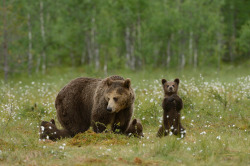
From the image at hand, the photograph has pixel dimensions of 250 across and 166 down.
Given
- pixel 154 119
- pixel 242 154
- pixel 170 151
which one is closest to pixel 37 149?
pixel 170 151

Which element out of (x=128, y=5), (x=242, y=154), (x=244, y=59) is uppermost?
(x=128, y=5)

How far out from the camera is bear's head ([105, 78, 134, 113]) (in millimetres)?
7246

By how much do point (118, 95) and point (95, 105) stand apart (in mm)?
707

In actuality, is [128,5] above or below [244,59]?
above

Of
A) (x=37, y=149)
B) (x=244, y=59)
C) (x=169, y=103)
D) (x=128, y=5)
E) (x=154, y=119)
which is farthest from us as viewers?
(x=244, y=59)

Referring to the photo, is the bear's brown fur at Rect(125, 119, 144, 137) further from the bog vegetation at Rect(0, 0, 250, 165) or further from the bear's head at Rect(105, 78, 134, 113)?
the bear's head at Rect(105, 78, 134, 113)

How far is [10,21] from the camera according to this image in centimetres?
2292

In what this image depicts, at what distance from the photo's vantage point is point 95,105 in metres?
7.76

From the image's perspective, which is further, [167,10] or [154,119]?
[167,10]

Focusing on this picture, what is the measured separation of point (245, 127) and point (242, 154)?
3234 millimetres

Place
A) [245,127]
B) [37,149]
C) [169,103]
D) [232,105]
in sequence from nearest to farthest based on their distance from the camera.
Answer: [37,149] < [169,103] < [245,127] < [232,105]

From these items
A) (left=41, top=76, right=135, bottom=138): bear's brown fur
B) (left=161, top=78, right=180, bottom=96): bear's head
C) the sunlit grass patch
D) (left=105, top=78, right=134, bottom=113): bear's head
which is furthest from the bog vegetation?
(left=161, top=78, right=180, bottom=96): bear's head

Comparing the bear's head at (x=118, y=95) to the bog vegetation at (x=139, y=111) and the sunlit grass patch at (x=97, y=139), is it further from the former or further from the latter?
the bog vegetation at (x=139, y=111)

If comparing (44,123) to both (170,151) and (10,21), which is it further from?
(10,21)
